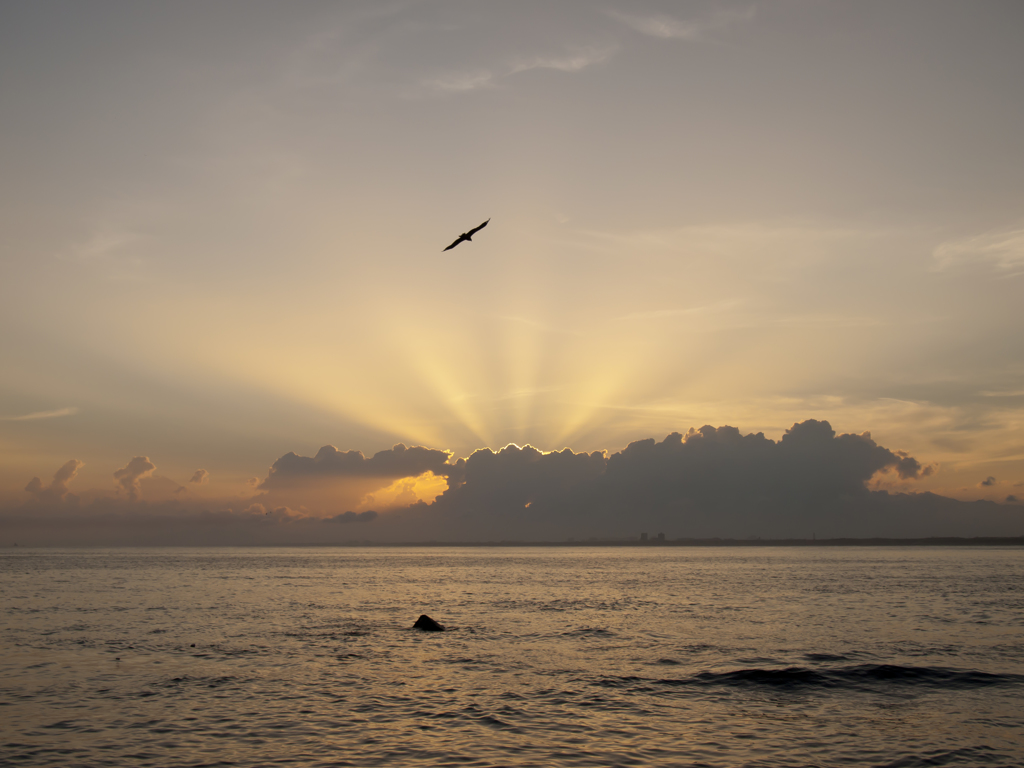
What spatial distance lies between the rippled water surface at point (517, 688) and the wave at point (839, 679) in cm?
20

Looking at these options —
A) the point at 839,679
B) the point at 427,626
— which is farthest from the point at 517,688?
the point at 427,626

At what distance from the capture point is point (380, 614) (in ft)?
231

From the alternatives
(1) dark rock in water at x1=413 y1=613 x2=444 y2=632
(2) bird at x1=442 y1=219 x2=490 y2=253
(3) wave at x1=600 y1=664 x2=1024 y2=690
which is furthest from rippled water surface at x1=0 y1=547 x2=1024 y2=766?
(2) bird at x1=442 y1=219 x2=490 y2=253

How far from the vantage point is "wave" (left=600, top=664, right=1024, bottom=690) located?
35750 millimetres

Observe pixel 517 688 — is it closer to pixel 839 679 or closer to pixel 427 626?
pixel 839 679

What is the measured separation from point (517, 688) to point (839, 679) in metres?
16.8

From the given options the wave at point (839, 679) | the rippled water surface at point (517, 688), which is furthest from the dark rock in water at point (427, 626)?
the wave at point (839, 679)

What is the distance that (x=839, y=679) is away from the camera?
122ft

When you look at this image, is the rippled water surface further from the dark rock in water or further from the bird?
the bird

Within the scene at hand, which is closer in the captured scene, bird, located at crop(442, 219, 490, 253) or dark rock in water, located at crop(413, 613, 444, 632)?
bird, located at crop(442, 219, 490, 253)

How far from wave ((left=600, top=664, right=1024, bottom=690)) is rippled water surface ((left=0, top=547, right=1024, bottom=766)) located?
0.20 m

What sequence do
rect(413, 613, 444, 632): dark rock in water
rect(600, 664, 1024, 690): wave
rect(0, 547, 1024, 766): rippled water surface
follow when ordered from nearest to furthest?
rect(0, 547, 1024, 766): rippled water surface → rect(600, 664, 1024, 690): wave → rect(413, 613, 444, 632): dark rock in water

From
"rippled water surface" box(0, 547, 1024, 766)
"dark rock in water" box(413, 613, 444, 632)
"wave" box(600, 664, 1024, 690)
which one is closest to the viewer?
"rippled water surface" box(0, 547, 1024, 766)

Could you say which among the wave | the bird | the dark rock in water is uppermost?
the bird
